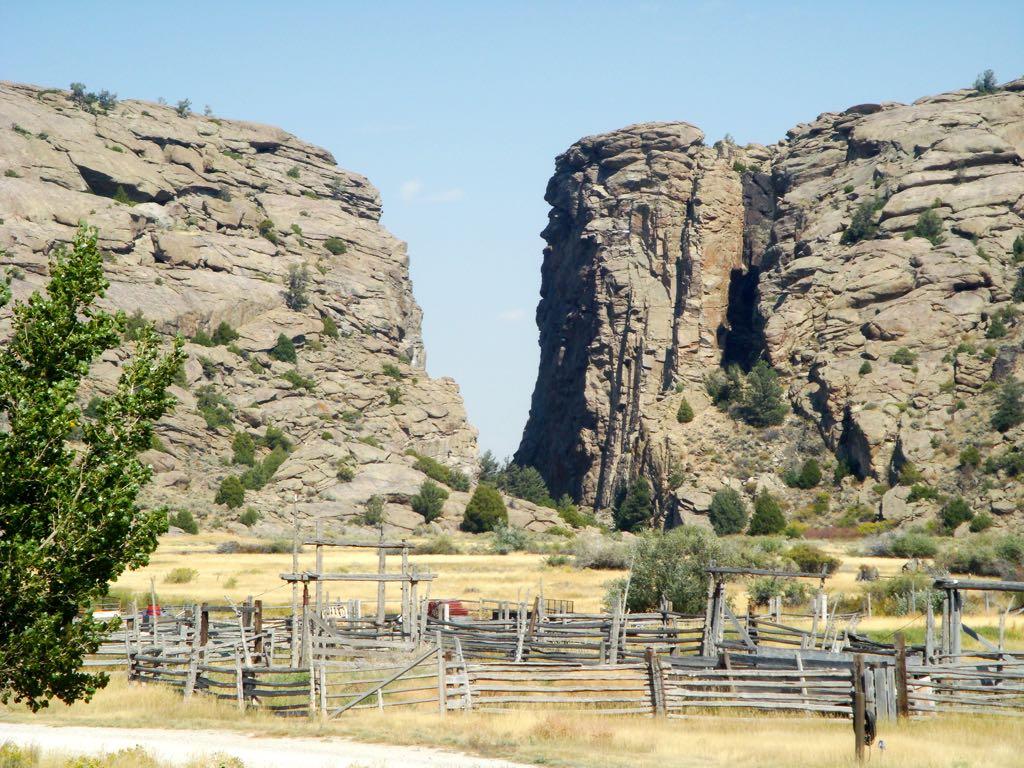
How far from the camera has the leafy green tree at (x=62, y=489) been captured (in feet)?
43.9

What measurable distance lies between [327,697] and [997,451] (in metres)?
70.5

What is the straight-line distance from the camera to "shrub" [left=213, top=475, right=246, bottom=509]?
8438 centimetres

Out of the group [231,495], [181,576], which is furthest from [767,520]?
[181,576]

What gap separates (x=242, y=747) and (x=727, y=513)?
242 feet

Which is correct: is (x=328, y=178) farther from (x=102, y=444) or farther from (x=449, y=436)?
(x=102, y=444)

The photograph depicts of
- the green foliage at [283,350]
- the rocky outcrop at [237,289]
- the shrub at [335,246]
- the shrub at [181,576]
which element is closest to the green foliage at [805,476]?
the rocky outcrop at [237,289]

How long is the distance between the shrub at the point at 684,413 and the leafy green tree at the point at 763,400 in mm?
5278

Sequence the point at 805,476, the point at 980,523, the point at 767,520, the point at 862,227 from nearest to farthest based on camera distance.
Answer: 1. the point at 980,523
2. the point at 767,520
3. the point at 805,476
4. the point at 862,227

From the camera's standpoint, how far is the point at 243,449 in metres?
91.8

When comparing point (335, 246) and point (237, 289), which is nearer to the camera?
point (237, 289)

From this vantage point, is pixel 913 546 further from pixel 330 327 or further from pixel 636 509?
pixel 330 327

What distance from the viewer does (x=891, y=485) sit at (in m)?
88.0

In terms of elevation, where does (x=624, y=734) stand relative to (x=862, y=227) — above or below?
below

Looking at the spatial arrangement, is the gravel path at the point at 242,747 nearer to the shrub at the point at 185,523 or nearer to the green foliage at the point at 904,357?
the shrub at the point at 185,523
